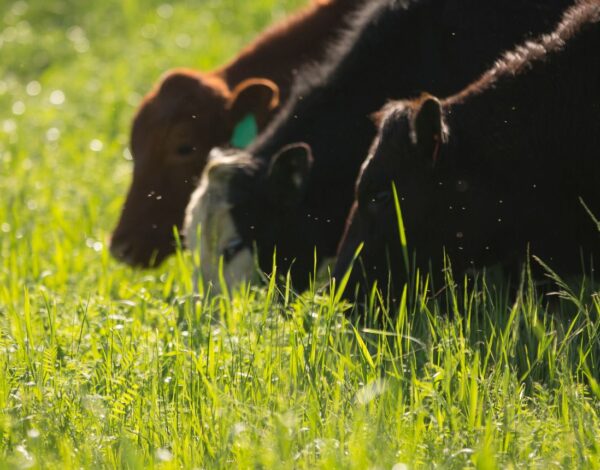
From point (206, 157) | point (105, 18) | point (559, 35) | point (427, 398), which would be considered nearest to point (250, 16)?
point (105, 18)

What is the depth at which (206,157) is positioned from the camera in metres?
7.05

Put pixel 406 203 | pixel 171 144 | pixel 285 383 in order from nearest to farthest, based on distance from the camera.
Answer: pixel 285 383 → pixel 406 203 → pixel 171 144

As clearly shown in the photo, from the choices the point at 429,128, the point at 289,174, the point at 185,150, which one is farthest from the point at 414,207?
the point at 185,150

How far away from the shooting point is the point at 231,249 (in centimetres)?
595

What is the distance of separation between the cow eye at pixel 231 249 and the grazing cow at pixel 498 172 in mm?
829

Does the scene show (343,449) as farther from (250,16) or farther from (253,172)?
(250,16)

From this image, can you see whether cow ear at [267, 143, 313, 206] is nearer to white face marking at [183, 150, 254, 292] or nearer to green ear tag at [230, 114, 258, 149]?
white face marking at [183, 150, 254, 292]

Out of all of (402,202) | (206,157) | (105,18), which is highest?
(402,202)

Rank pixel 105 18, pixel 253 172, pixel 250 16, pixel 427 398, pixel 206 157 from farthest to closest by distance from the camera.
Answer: pixel 105 18 → pixel 250 16 → pixel 206 157 → pixel 253 172 → pixel 427 398

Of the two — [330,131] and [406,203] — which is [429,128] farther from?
[330,131]

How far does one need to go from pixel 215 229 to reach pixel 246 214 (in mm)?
188

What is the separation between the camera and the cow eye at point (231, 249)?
5.94 m

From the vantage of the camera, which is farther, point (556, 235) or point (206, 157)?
point (206, 157)

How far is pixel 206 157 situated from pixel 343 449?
3896mm
